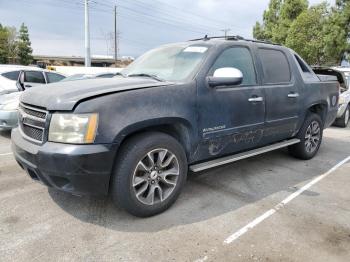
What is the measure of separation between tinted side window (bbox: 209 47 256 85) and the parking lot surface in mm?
1389

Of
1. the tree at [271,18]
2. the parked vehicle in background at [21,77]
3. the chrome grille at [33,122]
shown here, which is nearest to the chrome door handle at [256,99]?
the chrome grille at [33,122]

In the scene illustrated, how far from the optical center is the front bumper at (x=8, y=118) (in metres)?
6.51

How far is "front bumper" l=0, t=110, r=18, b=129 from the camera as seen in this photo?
651 centimetres

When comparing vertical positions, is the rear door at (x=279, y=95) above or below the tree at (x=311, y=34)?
below

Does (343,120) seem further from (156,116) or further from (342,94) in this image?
(156,116)

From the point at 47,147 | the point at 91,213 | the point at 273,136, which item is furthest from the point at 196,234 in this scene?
the point at 273,136

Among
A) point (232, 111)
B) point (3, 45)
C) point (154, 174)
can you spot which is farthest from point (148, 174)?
point (3, 45)

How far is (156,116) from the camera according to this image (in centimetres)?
316

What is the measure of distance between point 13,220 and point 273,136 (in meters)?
3.43

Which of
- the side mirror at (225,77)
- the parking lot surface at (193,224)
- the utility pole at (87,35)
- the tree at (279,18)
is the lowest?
the parking lot surface at (193,224)

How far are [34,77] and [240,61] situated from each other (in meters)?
7.74

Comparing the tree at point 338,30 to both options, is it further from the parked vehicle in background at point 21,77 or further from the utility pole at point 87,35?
the parked vehicle in background at point 21,77

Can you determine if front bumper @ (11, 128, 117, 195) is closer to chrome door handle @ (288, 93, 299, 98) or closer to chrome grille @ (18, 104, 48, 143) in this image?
chrome grille @ (18, 104, 48, 143)

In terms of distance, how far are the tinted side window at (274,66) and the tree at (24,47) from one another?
195 ft
